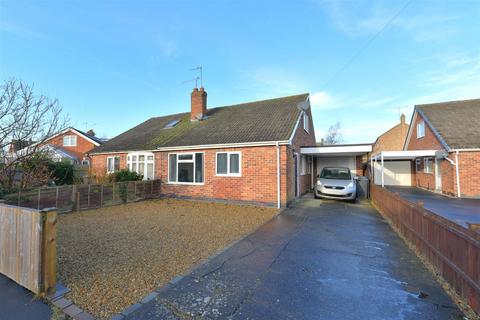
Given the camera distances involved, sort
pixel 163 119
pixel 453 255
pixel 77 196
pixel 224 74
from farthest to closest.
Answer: pixel 163 119
pixel 224 74
pixel 77 196
pixel 453 255

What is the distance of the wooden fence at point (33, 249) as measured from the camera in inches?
118

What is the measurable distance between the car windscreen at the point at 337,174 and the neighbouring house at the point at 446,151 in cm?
223

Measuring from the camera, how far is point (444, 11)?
710 centimetres

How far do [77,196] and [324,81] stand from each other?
48.1 feet

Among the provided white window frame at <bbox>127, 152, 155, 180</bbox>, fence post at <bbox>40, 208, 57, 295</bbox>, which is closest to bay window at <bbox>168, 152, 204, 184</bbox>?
white window frame at <bbox>127, 152, 155, 180</bbox>

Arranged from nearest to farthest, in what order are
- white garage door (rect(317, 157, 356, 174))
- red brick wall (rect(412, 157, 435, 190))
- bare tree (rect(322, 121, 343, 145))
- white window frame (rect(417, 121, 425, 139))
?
1. red brick wall (rect(412, 157, 435, 190))
2. white window frame (rect(417, 121, 425, 139))
3. white garage door (rect(317, 157, 356, 174))
4. bare tree (rect(322, 121, 343, 145))

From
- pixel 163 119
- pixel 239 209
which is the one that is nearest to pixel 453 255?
pixel 239 209

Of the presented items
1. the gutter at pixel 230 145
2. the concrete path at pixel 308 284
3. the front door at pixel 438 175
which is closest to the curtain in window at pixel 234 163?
the gutter at pixel 230 145

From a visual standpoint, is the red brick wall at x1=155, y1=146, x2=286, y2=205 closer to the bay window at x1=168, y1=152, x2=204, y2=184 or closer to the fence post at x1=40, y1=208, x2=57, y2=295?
the bay window at x1=168, y1=152, x2=204, y2=184

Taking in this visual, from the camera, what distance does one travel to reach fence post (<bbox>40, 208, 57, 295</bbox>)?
9.83ft

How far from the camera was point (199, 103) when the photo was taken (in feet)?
49.3

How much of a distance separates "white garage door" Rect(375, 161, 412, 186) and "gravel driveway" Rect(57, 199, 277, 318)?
14.9 meters

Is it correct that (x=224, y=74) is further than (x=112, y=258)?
Yes

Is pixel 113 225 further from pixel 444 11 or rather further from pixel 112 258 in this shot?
pixel 444 11
